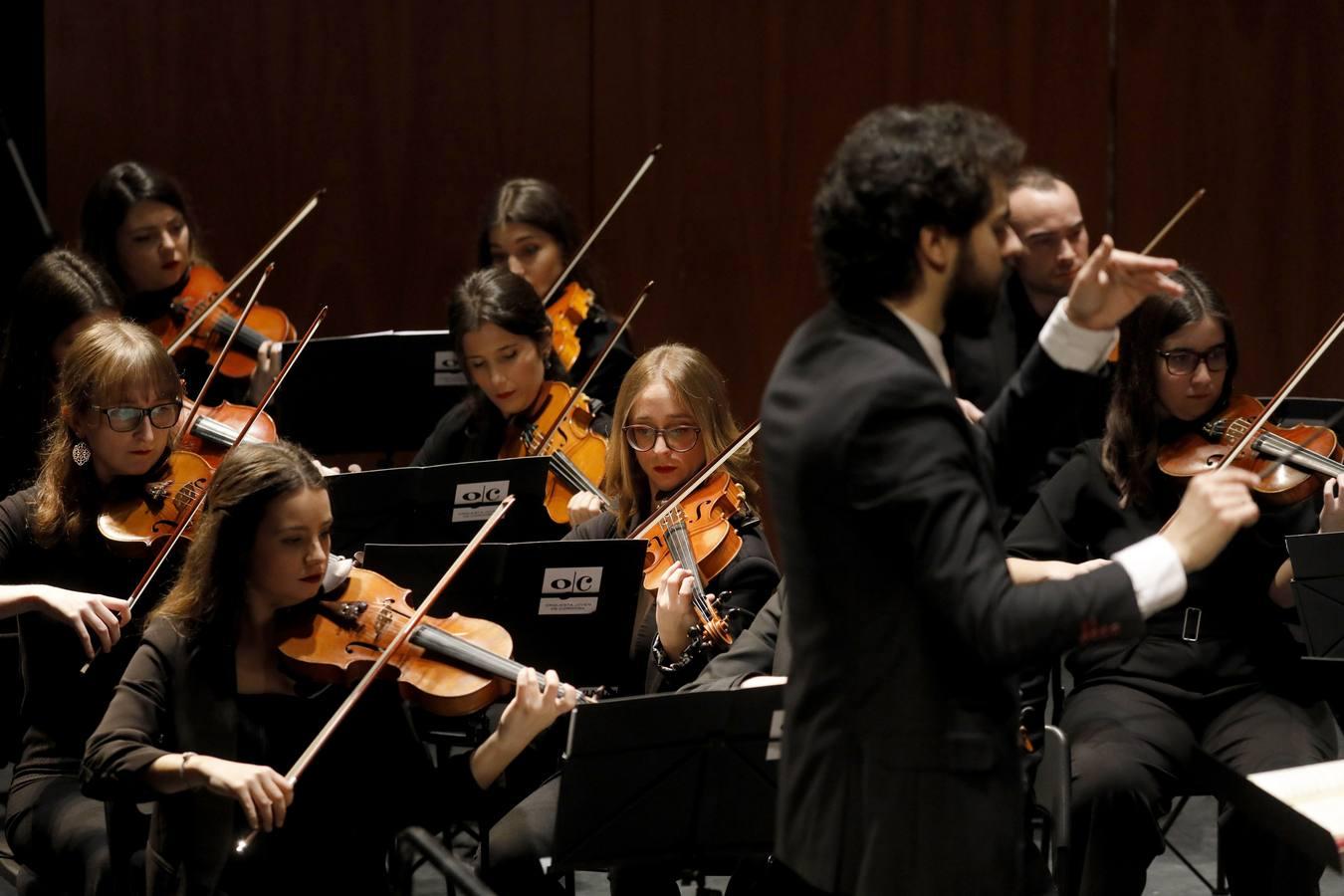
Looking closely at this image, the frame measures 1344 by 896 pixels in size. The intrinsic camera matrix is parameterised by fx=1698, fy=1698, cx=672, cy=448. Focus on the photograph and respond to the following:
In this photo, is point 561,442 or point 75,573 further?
point 561,442

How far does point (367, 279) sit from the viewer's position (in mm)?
4625

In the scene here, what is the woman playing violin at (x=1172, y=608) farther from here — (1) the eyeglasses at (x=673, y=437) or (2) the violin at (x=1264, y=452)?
(1) the eyeglasses at (x=673, y=437)

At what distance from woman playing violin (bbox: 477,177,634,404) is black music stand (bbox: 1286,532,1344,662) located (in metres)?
1.64

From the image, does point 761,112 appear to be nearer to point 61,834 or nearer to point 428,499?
point 428,499

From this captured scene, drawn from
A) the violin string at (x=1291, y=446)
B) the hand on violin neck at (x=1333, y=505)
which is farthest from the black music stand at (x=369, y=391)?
the hand on violin neck at (x=1333, y=505)

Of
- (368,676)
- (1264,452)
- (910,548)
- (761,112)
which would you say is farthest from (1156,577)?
(761,112)

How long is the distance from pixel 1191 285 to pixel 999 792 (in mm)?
1483

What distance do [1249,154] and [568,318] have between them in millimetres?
1964

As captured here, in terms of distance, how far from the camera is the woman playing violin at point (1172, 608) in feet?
8.44

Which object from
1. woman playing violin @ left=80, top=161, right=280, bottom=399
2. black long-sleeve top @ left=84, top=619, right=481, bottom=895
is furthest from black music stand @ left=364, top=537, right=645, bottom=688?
woman playing violin @ left=80, top=161, right=280, bottom=399

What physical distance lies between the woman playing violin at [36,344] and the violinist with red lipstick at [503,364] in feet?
2.17

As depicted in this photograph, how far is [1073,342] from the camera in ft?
5.16

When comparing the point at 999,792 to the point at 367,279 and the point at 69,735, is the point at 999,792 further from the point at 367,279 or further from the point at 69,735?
the point at 367,279

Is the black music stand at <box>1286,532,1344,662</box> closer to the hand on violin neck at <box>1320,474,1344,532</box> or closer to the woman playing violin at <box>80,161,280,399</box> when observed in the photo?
the hand on violin neck at <box>1320,474,1344,532</box>
